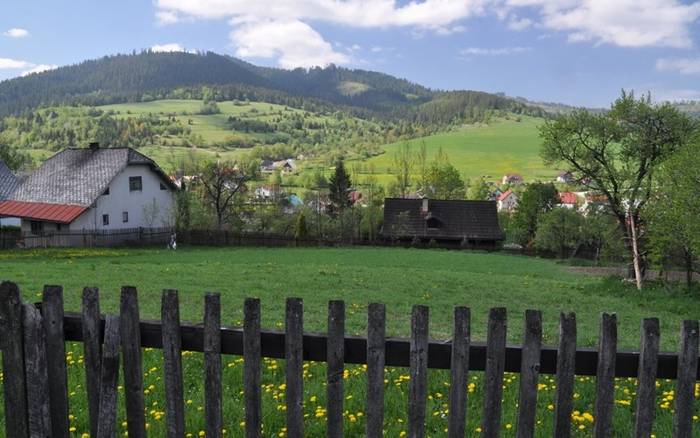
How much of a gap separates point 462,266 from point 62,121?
178133 millimetres

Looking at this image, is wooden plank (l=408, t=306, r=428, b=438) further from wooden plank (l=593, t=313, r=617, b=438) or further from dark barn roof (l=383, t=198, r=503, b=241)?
dark barn roof (l=383, t=198, r=503, b=241)

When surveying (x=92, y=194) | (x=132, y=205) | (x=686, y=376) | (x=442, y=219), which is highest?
(x=92, y=194)

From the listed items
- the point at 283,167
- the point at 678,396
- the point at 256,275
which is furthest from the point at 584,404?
the point at 283,167

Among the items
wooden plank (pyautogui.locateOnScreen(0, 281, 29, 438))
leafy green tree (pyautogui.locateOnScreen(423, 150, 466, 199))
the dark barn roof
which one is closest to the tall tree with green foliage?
wooden plank (pyautogui.locateOnScreen(0, 281, 29, 438))

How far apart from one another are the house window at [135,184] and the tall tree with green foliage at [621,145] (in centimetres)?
3341

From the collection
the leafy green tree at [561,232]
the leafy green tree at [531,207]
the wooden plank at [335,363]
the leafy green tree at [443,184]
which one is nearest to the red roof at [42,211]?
the wooden plank at [335,363]

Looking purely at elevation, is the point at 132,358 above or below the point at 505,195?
below

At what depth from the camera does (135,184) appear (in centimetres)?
4978

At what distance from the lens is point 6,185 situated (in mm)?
51562

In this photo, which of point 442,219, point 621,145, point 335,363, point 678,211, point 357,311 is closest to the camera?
point 335,363

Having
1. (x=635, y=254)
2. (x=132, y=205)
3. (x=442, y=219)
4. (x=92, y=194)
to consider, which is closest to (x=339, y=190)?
(x=442, y=219)

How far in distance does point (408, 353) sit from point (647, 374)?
1446 mm

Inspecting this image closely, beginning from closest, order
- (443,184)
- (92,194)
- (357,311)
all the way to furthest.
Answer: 1. (357,311)
2. (92,194)
3. (443,184)

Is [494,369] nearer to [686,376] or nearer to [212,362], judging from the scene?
[686,376]
